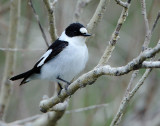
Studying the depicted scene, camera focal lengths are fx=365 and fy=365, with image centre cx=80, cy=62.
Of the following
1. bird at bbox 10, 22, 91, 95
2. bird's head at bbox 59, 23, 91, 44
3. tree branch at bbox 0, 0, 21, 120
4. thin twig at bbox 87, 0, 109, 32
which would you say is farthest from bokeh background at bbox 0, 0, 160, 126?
thin twig at bbox 87, 0, 109, 32

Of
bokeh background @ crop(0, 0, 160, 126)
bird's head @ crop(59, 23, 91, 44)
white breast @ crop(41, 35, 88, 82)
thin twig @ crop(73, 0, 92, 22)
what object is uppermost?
thin twig @ crop(73, 0, 92, 22)

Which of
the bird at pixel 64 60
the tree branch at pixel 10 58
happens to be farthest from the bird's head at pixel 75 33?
the tree branch at pixel 10 58

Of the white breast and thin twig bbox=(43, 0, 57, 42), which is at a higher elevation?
thin twig bbox=(43, 0, 57, 42)

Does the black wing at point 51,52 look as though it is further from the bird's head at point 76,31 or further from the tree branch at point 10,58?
the tree branch at point 10,58

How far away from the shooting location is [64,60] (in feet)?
10.8

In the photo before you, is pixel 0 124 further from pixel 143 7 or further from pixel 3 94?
pixel 143 7

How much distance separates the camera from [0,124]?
8.98 ft

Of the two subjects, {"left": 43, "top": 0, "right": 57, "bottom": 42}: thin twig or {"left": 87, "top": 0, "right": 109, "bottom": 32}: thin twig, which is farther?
{"left": 87, "top": 0, "right": 109, "bottom": 32}: thin twig

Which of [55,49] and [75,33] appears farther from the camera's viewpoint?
[75,33]

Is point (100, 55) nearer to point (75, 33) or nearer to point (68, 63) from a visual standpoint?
point (75, 33)

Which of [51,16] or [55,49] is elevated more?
[51,16]

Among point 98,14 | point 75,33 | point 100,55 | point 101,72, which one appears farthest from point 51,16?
point 100,55

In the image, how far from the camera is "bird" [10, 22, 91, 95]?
3.27 metres

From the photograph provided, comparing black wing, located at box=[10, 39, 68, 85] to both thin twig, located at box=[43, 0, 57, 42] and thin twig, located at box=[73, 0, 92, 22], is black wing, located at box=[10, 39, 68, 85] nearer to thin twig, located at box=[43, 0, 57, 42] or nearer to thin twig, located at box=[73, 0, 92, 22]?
thin twig, located at box=[43, 0, 57, 42]
